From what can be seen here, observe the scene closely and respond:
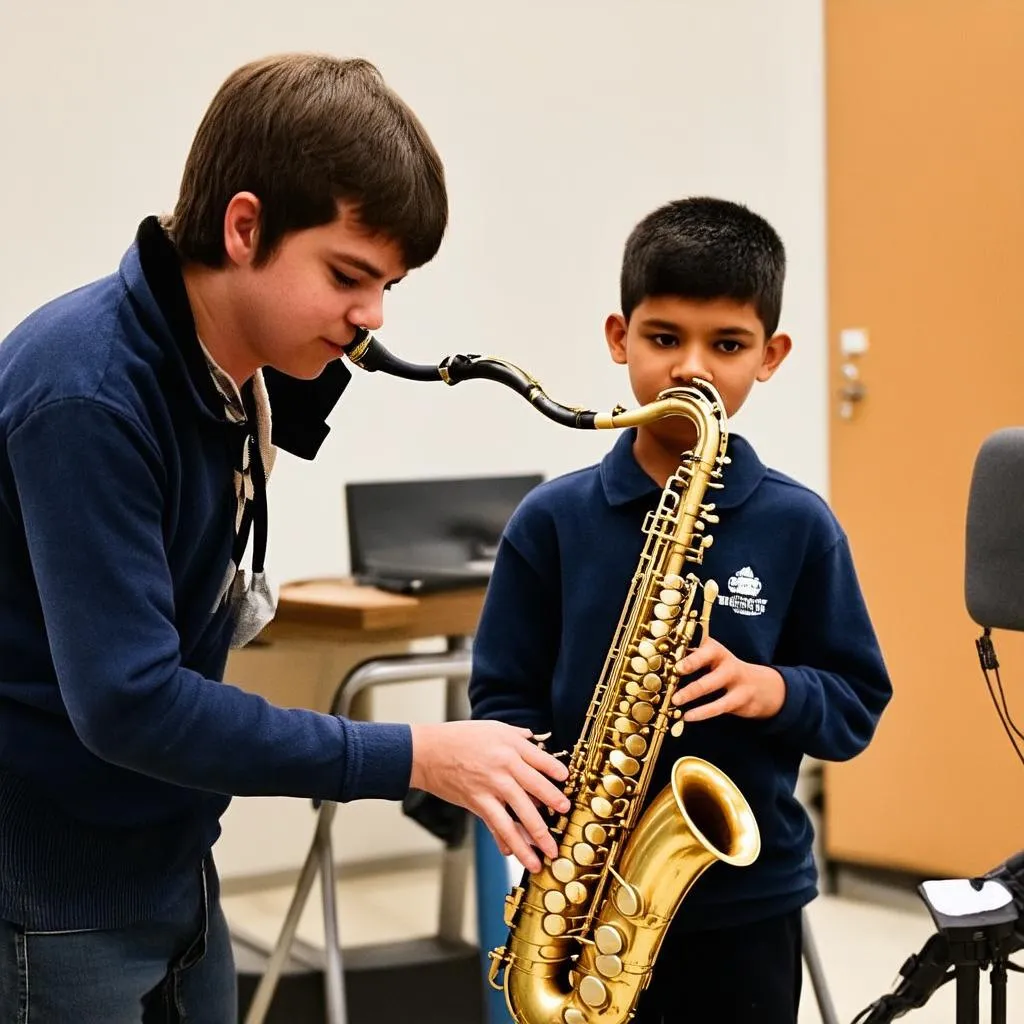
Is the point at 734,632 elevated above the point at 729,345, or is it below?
below

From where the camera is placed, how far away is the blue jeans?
1.26 metres

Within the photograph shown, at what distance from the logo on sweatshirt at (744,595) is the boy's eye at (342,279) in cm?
56

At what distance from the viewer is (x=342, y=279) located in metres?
1.22

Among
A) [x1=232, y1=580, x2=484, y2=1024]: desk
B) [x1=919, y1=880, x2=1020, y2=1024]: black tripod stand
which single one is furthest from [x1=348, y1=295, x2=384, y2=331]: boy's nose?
[x1=232, y1=580, x2=484, y2=1024]: desk

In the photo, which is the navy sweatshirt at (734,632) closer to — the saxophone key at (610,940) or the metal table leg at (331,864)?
the saxophone key at (610,940)

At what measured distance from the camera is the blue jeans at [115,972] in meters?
Answer: 1.26

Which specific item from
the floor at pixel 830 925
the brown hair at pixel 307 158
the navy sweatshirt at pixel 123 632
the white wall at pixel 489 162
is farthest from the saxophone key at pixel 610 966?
the white wall at pixel 489 162

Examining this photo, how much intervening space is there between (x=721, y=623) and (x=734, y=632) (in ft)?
0.06

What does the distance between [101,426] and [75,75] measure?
2127 millimetres

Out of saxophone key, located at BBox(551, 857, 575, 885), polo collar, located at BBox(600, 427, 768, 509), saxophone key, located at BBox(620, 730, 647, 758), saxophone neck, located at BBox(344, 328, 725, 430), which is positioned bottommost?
saxophone key, located at BBox(551, 857, 575, 885)

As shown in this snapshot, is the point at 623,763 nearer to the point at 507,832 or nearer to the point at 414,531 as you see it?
the point at 507,832

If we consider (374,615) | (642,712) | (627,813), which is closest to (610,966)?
(627,813)

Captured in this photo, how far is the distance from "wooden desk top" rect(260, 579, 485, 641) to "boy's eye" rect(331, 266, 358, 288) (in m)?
1.29

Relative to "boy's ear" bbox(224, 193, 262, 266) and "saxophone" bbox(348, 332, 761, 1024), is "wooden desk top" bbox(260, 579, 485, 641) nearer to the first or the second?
"saxophone" bbox(348, 332, 761, 1024)
